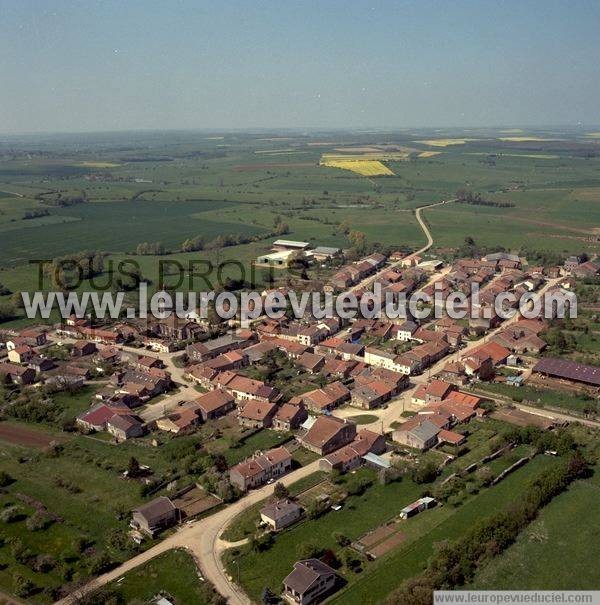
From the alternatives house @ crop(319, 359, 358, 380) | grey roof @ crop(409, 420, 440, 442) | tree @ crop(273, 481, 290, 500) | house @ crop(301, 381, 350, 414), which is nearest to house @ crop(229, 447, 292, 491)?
tree @ crop(273, 481, 290, 500)

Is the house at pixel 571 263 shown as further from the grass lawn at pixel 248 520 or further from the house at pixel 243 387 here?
the grass lawn at pixel 248 520

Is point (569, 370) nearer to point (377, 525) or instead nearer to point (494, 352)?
point (494, 352)

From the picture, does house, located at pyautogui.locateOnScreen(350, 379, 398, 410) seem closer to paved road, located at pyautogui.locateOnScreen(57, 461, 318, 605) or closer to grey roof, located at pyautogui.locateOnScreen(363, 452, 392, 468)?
grey roof, located at pyautogui.locateOnScreen(363, 452, 392, 468)

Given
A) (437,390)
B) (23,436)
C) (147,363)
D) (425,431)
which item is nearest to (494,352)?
(437,390)

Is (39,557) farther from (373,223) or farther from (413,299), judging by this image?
(373,223)

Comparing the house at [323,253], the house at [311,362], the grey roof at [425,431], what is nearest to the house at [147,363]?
the house at [311,362]
